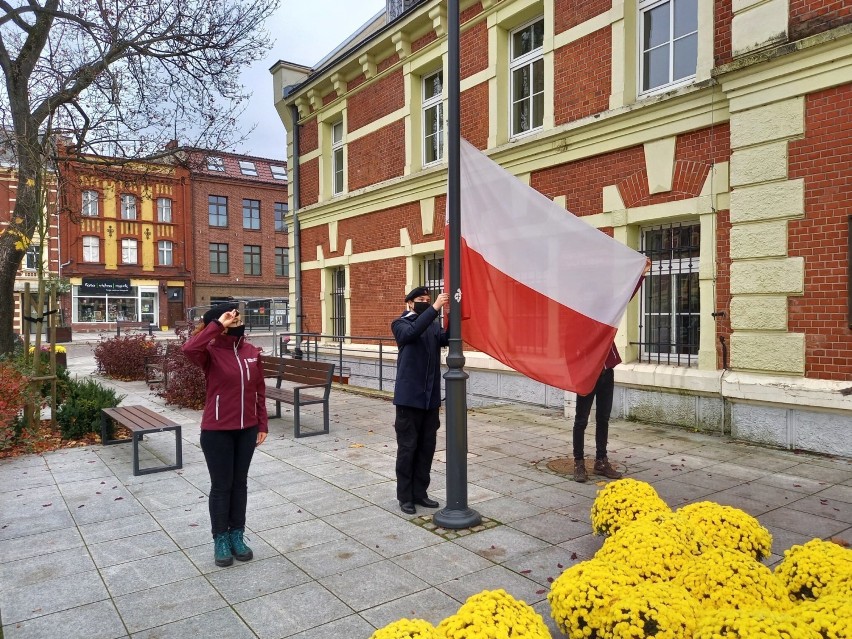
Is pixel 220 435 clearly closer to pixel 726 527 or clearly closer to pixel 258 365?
pixel 258 365

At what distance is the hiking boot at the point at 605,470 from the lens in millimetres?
5938

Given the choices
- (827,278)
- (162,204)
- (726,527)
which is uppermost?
(162,204)

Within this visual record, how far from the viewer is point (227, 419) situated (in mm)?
3967

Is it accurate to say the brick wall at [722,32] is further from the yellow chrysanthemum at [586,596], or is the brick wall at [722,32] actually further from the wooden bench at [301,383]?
the yellow chrysanthemum at [586,596]

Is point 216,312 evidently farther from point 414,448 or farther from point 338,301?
point 338,301

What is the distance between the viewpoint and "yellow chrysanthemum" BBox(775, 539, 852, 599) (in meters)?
2.92

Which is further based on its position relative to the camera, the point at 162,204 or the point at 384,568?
the point at 162,204

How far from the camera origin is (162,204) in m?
44.7

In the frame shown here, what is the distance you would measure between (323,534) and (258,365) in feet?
4.55

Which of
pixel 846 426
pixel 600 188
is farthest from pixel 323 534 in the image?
pixel 600 188

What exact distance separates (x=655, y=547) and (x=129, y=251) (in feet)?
152

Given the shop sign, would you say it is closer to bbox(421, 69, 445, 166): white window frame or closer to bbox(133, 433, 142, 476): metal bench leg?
bbox(421, 69, 445, 166): white window frame

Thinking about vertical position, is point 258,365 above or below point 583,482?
above

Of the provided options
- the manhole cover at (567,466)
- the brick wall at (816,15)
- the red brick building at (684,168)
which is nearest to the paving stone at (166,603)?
the manhole cover at (567,466)
